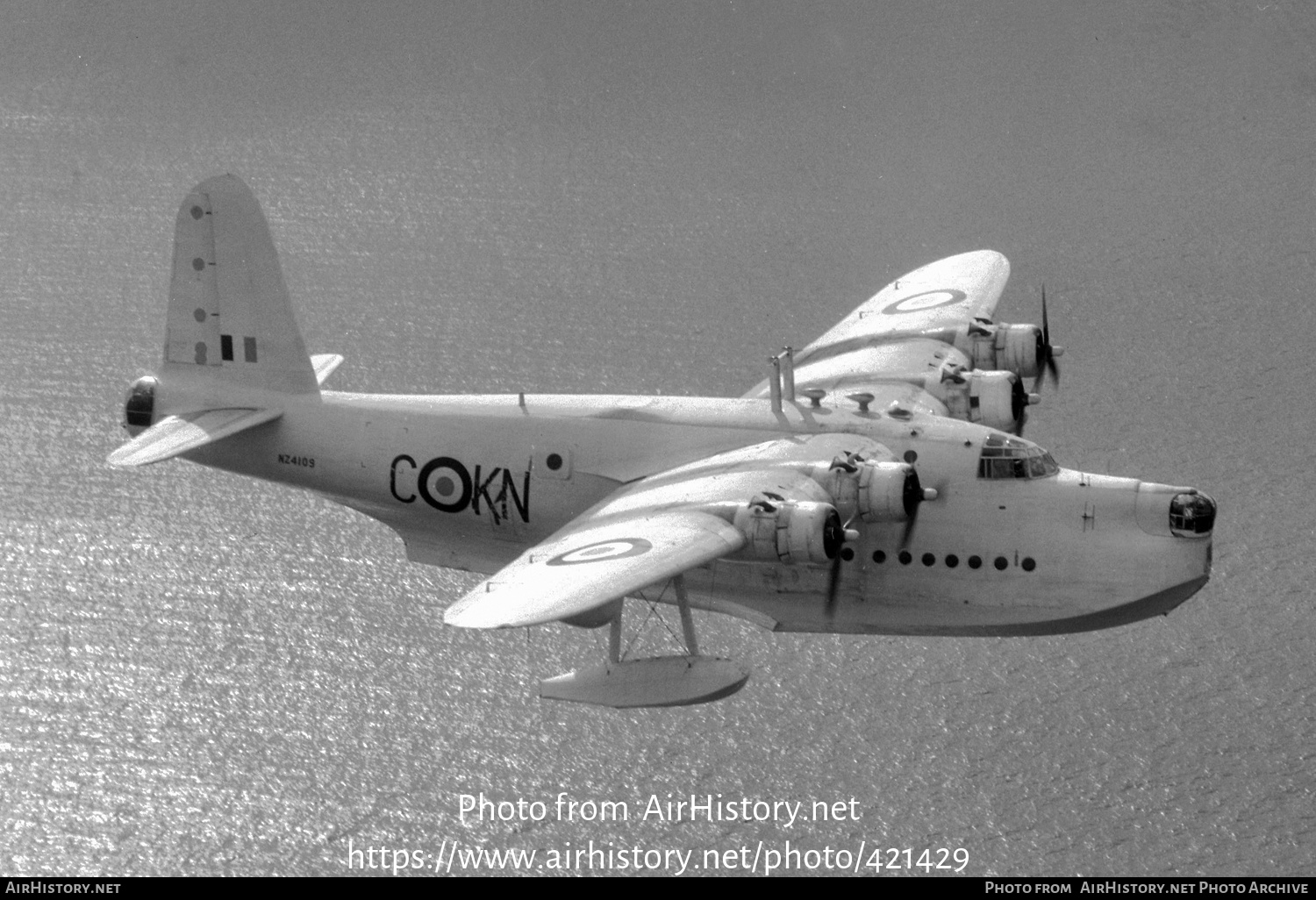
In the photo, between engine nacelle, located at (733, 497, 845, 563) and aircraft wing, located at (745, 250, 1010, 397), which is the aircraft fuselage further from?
aircraft wing, located at (745, 250, 1010, 397)

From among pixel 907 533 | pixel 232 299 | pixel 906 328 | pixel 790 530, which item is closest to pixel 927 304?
pixel 906 328

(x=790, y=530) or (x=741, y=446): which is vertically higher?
(x=741, y=446)

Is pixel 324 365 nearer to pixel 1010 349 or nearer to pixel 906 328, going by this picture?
pixel 906 328

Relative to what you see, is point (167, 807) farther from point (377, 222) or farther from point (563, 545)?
point (377, 222)

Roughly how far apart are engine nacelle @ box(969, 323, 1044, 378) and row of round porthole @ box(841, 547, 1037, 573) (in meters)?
10.1

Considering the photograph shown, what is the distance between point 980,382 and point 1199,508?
8.55 meters

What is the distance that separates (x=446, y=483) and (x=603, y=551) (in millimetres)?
9295

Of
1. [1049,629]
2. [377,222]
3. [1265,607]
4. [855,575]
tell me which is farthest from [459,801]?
[377,222]

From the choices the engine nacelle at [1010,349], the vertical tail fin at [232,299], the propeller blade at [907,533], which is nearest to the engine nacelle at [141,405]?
the vertical tail fin at [232,299]

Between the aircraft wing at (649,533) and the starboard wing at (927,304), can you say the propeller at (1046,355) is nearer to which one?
the starboard wing at (927,304)

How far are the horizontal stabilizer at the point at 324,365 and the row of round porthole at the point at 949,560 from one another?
15.9 m

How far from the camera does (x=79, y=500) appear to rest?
7181 centimetres

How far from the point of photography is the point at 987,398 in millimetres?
59188

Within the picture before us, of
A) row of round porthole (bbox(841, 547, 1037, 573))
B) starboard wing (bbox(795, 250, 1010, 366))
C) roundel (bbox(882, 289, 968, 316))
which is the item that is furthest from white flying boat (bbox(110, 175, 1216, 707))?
roundel (bbox(882, 289, 968, 316))
